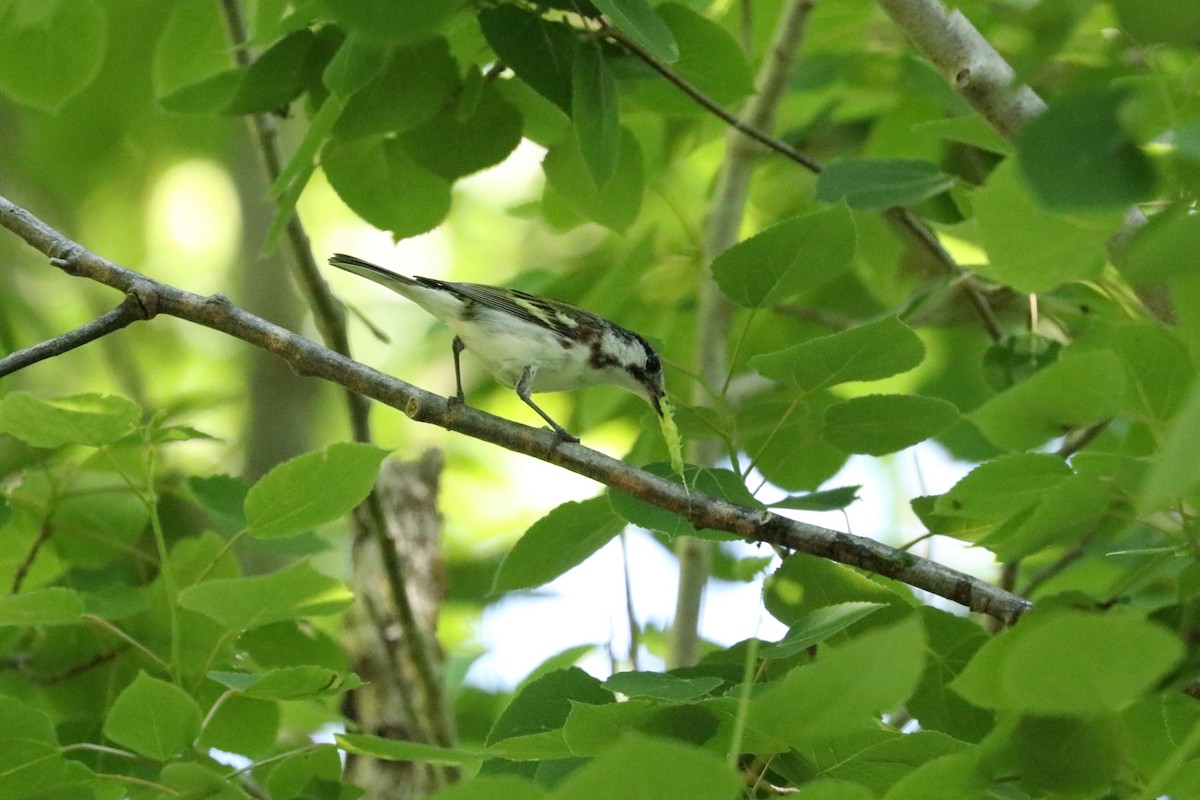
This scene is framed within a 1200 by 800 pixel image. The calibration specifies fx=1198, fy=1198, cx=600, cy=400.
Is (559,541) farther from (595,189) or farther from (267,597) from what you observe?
(595,189)

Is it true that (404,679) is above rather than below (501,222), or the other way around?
below

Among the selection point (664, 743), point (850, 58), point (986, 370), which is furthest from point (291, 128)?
point (664, 743)

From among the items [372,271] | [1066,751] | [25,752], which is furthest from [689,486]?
[372,271]

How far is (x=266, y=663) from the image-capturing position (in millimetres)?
3137

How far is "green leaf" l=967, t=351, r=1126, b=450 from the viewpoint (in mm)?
1745

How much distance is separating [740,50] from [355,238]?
7.02 metres

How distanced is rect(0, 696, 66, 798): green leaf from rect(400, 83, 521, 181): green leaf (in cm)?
164

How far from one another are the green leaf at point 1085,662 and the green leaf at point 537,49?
185cm

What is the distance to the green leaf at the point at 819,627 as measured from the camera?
1911mm

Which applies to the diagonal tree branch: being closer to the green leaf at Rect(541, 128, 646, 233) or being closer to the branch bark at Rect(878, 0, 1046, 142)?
the green leaf at Rect(541, 128, 646, 233)

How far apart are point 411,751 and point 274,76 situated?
167cm

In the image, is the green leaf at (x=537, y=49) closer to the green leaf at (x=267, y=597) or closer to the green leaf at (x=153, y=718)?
the green leaf at (x=267, y=597)

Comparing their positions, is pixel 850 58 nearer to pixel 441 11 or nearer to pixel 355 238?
pixel 441 11

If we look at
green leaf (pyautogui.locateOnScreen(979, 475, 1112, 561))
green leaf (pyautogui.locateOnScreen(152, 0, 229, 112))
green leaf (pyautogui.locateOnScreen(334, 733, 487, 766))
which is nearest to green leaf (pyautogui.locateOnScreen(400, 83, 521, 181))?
green leaf (pyautogui.locateOnScreen(152, 0, 229, 112))
